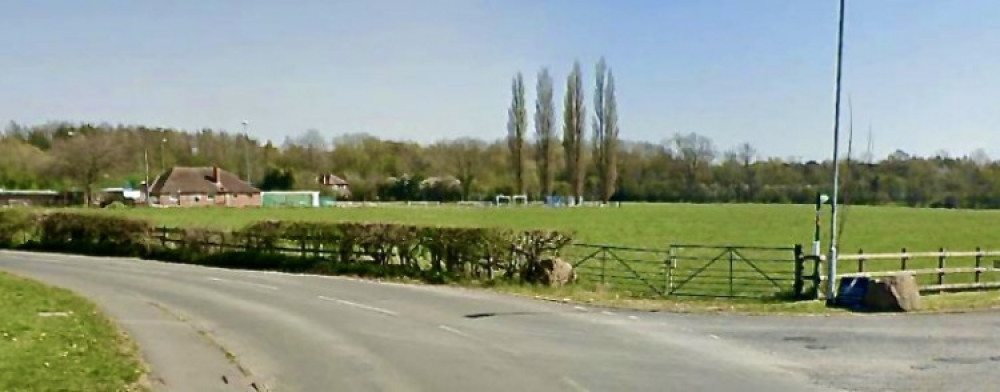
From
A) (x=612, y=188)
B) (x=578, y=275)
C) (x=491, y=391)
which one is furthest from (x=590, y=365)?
(x=612, y=188)

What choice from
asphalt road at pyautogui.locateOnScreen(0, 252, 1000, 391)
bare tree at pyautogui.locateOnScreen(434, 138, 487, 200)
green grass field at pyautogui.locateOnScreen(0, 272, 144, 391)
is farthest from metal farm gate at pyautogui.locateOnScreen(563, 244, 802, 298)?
bare tree at pyautogui.locateOnScreen(434, 138, 487, 200)

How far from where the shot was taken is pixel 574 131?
101625 millimetres

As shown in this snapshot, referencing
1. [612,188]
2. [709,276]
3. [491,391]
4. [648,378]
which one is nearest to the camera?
[491,391]

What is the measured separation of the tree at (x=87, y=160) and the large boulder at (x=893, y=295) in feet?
270

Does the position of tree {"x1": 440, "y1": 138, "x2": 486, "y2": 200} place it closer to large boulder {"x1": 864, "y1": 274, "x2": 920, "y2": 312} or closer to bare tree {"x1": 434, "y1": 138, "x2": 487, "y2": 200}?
bare tree {"x1": 434, "y1": 138, "x2": 487, "y2": 200}

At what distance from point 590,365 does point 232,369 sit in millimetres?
4538

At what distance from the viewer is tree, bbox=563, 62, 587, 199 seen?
333 feet

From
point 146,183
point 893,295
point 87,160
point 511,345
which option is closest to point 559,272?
point 893,295

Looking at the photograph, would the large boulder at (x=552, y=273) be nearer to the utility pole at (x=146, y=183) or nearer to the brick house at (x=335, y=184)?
the utility pole at (x=146, y=183)

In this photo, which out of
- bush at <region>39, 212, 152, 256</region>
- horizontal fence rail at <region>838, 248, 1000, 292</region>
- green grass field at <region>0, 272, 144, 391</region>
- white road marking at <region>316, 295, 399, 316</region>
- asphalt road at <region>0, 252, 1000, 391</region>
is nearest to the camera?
green grass field at <region>0, 272, 144, 391</region>

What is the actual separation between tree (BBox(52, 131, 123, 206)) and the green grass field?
251 feet

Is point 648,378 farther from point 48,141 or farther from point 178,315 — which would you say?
point 48,141

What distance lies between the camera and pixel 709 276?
2356 centimetres

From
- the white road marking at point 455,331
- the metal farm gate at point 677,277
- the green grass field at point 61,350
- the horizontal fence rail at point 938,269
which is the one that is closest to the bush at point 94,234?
the green grass field at point 61,350
